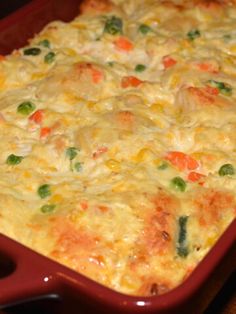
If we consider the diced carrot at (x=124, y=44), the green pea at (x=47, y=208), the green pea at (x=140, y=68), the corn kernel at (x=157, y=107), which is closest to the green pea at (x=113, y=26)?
the diced carrot at (x=124, y=44)

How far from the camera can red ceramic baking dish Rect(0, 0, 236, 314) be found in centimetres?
168

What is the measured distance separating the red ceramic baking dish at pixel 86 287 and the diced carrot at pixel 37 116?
2.53ft

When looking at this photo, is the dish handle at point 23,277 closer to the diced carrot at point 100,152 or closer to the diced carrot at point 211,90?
the diced carrot at point 100,152

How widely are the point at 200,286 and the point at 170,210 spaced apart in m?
0.41

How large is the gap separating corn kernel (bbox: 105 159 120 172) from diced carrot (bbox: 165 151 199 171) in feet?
0.61

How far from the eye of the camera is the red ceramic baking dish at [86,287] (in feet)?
5.50

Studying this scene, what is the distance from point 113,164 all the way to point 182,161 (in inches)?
10.0

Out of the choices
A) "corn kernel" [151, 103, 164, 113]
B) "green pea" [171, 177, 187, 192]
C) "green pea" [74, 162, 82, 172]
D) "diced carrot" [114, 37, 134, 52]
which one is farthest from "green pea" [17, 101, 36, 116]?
"green pea" [171, 177, 187, 192]

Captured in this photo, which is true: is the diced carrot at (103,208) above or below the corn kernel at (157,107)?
above

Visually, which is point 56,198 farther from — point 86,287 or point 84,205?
point 86,287

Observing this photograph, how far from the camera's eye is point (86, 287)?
1698 mm

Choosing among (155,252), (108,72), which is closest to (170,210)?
(155,252)

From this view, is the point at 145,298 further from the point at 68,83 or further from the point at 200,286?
the point at 68,83

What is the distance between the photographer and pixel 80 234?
6.62 ft
